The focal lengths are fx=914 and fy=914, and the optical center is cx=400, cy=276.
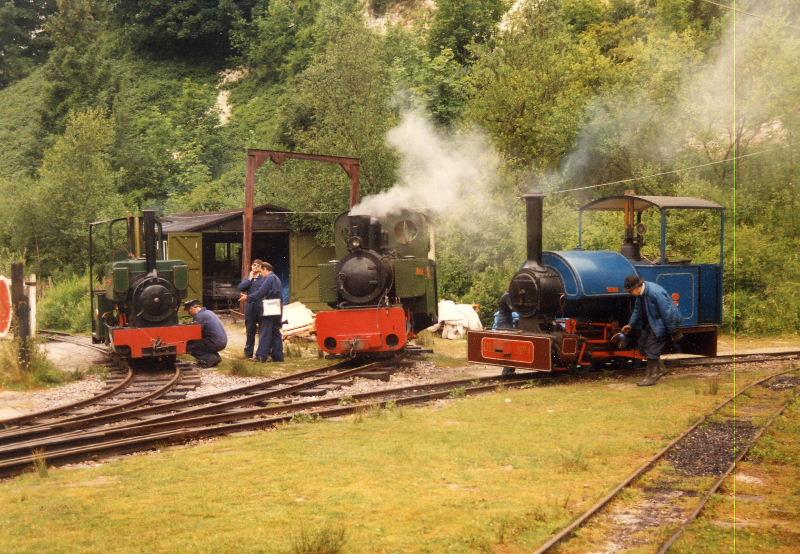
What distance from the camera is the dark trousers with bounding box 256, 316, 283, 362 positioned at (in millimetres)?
14969

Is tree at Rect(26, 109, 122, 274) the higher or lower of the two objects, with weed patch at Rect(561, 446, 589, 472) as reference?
higher

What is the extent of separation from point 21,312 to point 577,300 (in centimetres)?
750

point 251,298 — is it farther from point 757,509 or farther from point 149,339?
point 757,509

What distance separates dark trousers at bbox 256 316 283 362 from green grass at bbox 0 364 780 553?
5.32 m

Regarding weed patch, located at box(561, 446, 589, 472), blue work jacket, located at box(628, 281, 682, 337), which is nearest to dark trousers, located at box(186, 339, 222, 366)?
blue work jacket, located at box(628, 281, 682, 337)

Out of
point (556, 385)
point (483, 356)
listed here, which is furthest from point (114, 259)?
point (556, 385)

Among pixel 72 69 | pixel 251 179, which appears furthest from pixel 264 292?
pixel 72 69

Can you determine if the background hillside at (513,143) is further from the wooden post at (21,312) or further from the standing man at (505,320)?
the wooden post at (21,312)

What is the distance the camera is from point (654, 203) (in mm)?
12641

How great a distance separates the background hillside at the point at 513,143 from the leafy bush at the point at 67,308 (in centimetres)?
317

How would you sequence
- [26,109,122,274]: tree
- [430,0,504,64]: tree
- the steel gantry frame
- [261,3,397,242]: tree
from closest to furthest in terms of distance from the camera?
the steel gantry frame, [261,3,397,242]: tree, [26,109,122,274]: tree, [430,0,504,64]: tree

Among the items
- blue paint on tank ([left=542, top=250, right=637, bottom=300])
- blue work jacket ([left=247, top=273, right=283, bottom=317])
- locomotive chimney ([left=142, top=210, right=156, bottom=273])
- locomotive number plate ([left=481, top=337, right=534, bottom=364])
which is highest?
locomotive chimney ([left=142, top=210, right=156, bottom=273])

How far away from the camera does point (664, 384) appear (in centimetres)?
1205

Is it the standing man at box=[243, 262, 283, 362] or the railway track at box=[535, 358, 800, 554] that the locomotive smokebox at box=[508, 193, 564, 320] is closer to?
the railway track at box=[535, 358, 800, 554]
